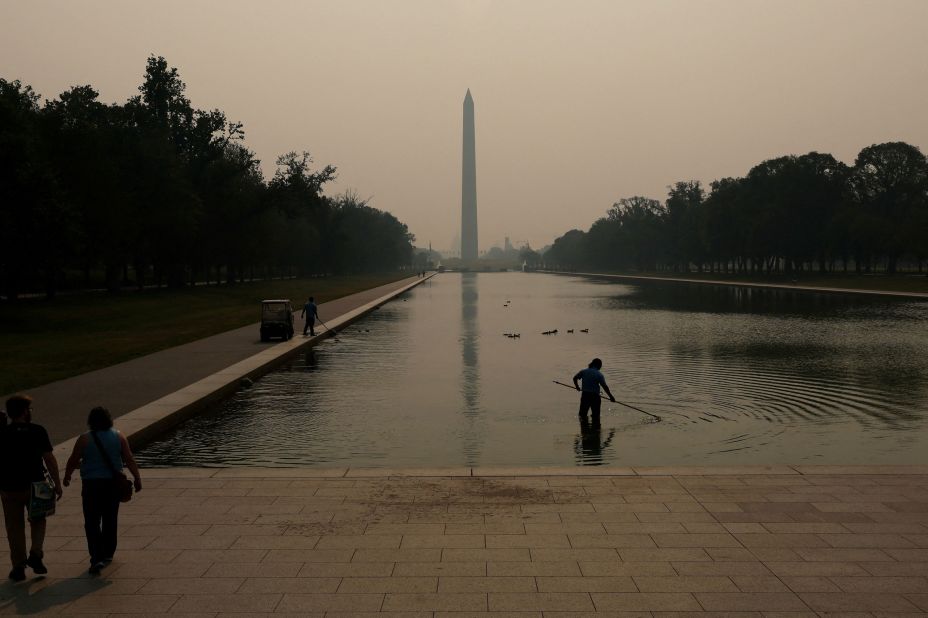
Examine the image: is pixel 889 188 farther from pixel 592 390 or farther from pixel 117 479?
pixel 117 479

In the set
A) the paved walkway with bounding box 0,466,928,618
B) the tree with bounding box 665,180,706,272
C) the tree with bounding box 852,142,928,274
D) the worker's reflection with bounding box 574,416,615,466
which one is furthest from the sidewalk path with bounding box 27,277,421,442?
the tree with bounding box 665,180,706,272

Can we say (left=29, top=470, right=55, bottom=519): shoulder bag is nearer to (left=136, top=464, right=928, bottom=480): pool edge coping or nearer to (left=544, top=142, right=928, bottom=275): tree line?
(left=136, top=464, right=928, bottom=480): pool edge coping

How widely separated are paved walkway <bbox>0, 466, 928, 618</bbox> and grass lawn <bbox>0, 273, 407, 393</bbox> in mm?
11437

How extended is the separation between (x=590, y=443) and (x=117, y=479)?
8228 millimetres

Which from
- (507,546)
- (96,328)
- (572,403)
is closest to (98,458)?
(507,546)

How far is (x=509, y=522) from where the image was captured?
27.5 feet

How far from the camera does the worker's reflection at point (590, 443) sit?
12602mm

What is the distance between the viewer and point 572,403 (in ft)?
57.6

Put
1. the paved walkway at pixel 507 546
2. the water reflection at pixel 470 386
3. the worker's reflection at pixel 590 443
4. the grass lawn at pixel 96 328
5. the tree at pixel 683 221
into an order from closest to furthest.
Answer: the paved walkway at pixel 507 546, the worker's reflection at pixel 590 443, the water reflection at pixel 470 386, the grass lawn at pixel 96 328, the tree at pixel 683 221

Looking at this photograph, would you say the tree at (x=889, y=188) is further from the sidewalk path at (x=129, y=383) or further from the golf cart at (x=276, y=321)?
the sidewalk path at (x=129, y=383)

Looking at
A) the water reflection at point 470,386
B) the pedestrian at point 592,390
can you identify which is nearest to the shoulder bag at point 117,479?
the water reflection at point 470,386

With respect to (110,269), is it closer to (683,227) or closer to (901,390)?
(901,390)

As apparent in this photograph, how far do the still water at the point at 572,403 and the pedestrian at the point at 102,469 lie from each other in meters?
4.87

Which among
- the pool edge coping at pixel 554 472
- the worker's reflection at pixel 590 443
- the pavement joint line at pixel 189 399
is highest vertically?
the pavement joint line at pixel 189 399
